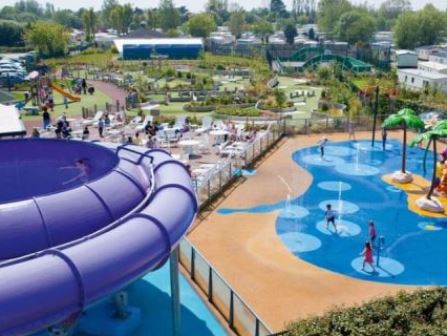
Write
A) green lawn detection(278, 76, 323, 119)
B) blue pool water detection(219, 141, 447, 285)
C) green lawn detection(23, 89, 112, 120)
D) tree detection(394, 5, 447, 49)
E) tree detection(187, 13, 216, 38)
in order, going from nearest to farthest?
blue pool water detection(219, 141, 447, 285), green lawn detection(23, 89, 112, 120), green lawn detection(278, 76, 323, 119), tree detection(394, 5, 447, 49), tree detection(187, 13, 216, 38)

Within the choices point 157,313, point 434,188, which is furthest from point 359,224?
point 157,313

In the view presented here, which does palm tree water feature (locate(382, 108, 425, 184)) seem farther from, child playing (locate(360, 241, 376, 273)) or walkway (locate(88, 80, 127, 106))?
walkway (locate(88, 80, 127, 106))

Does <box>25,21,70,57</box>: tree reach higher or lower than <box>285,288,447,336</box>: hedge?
higher

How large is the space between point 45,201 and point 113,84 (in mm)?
52509

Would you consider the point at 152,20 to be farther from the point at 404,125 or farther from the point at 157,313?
the point at 157,313

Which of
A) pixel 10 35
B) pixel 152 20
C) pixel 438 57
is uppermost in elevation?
pixel 152 20

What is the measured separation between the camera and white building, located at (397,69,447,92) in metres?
57.2

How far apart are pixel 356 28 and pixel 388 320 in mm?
119966

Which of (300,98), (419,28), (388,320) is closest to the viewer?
(388,320)

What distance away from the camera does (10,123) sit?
25.3m

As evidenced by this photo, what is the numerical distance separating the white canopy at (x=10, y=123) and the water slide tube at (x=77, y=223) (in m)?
10.1

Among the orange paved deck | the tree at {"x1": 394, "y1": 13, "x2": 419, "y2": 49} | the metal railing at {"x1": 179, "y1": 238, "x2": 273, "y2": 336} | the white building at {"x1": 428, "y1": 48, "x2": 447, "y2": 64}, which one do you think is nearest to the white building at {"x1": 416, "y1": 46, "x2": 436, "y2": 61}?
the white building at {"x1": 428, "y1": 48, "x2": 447, "y2": 64}

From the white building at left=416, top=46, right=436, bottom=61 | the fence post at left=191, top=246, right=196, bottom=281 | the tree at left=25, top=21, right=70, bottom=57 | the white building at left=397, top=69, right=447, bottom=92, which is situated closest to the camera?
the fence post at left=191, top=246, right=196, bottom=281

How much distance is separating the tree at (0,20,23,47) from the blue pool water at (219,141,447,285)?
9834cm
